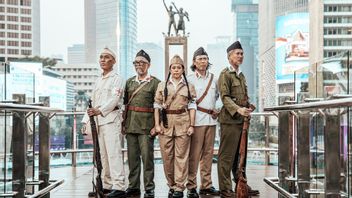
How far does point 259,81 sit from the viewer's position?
228 feet

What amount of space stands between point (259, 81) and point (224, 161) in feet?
217

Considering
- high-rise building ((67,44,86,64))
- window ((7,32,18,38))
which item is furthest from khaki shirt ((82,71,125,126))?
window ((7,32,18,38))

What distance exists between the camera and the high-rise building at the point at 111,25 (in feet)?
62.7

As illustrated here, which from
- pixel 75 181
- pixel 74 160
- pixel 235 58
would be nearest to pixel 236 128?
pixel 235 58

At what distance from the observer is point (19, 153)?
11.6ft

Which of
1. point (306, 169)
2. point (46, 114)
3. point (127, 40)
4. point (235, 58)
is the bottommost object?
point (306, 169)

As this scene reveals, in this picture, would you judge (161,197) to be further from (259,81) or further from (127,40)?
(259,81)

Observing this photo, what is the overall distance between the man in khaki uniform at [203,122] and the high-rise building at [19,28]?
32.8m

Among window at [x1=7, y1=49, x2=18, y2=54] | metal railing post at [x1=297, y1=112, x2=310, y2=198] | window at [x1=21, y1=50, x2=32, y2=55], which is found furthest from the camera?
window at [x1=7, y1=49, x2=18, y2=54]

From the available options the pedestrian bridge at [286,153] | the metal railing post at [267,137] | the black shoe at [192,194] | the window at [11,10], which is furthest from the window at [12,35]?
the black shoe at [192,194]

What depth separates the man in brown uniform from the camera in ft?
13.9

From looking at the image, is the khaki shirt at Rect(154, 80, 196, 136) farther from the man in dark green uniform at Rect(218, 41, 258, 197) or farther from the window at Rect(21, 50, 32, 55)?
the window at Rect(21, 50, 32, 55)

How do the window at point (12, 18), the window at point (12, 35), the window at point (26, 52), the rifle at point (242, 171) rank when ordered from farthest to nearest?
1. the window at point (12, 35)
2. the window at point (26, 52)
3. the window at point (12, 18)
4. the rifle at point (242, 171)

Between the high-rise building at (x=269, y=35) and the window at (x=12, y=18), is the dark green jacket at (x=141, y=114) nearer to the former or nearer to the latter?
the window at (x=12, y=18)
